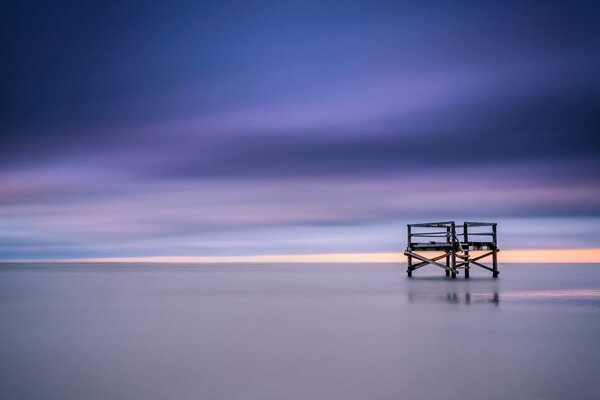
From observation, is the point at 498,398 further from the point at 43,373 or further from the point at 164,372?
the point at 43,373

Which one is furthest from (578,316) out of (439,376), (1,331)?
(1,331)

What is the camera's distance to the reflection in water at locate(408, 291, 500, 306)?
2041cm

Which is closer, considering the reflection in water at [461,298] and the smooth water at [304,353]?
the smooth water at [304,353]

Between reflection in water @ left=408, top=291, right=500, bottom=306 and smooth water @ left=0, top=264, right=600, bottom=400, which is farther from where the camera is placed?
reflection in water @ left=408, top=291, right=500, bottom=306

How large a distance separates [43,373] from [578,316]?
1376cm

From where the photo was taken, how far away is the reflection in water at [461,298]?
66.9ft

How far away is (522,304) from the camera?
19328mm

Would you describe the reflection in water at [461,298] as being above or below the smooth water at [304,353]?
above

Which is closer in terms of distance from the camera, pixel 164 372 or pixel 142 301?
pixel 164 372

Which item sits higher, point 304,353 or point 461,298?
point 461,298

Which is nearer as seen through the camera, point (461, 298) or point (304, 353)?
point (304, 353)

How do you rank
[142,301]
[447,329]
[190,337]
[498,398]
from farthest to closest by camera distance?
[142,301]
[447,329]
[190,337]
[498,398]

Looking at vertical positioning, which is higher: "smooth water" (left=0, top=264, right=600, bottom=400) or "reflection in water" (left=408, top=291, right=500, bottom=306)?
"reflection in water" (left=408, top=291, right=500, bottom=306)

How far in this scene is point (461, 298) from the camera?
21.7 m
